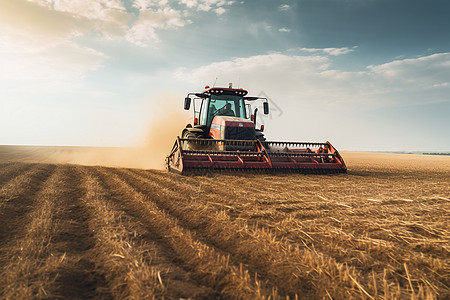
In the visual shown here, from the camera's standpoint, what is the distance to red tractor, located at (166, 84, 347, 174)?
28.9ft

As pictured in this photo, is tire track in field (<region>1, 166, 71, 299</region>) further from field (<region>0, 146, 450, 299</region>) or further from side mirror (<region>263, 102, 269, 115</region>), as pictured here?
side mirror (<region>263, 102, 269, 115</region>)

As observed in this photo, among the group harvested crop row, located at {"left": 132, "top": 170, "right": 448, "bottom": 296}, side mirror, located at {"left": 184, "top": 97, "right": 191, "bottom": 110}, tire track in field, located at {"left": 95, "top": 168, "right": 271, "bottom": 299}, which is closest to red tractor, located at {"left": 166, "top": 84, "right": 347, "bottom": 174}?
side mirror, located at {"left": 184, "top": 97, "right": 191, "bottom": 110}

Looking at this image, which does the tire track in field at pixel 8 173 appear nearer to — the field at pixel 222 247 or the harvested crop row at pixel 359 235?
the field at pixel 222 247

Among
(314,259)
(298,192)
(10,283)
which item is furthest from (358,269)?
(298,192)

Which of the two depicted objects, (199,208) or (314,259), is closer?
(314,259)

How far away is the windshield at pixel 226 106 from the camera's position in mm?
11141

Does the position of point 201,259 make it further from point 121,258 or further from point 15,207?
point 15,207

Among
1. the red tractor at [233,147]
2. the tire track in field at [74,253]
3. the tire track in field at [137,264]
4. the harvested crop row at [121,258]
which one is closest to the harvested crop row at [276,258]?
the tire track in field at [137,264]

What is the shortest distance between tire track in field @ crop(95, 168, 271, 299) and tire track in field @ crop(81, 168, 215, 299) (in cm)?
9

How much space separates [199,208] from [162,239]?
1246 millimetres

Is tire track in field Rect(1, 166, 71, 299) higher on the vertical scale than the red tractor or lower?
lower

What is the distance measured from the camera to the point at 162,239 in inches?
120

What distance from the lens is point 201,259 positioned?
97.9 inches

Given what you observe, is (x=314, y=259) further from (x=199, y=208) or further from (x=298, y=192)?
(x=298, y=192)
